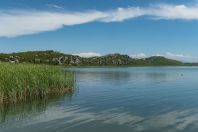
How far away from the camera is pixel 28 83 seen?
31.4 metres

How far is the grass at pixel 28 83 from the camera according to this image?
28.7 meters

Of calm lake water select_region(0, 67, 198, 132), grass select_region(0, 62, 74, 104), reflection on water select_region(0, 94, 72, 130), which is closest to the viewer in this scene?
calm lake water select_region(0, 67, 198, 132)

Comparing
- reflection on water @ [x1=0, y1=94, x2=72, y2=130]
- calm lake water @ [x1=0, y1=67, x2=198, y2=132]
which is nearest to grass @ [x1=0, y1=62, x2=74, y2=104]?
reflection on water @ [x1=0, y1=94, x2=72, y2=130]

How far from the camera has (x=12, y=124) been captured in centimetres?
2111

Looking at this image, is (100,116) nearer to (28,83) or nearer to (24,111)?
(24,111)

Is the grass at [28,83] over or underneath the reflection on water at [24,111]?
over

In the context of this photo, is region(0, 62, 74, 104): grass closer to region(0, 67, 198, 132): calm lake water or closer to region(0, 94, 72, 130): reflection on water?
region(0, 94, 72, 130): reflection on water

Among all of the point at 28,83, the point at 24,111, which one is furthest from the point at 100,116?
the point at 28,83

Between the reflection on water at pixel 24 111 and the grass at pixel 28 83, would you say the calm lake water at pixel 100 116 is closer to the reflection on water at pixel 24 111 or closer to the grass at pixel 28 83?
the reflection on water at pixel 24 111

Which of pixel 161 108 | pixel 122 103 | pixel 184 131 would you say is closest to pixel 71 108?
pixel 122 103

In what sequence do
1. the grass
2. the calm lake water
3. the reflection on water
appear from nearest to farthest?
the calm lake water, the reflection on water, the grass

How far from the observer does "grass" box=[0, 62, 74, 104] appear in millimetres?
28734

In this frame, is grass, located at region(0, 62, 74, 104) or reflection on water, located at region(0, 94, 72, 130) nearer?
reflection on water, located at region(0, 94, 72, 130)

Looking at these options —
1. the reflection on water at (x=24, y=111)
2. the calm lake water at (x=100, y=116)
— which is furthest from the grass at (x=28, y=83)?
the calm lake water at (x=100, y=116)
